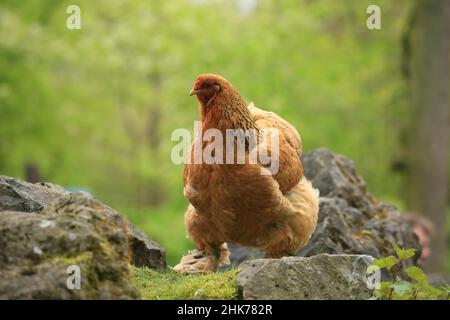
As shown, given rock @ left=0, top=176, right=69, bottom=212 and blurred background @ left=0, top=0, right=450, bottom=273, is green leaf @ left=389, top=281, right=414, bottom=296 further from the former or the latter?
blurred background @ left=0, top=0, right=450, bottom=273

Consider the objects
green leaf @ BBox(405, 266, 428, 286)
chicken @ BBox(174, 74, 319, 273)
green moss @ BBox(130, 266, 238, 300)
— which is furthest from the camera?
chicken @ BBox(174, 74, 319, 273)

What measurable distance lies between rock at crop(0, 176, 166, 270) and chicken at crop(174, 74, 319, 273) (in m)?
0.36

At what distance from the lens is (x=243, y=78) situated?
16.8m

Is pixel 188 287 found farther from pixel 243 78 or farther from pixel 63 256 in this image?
pixel 243 78

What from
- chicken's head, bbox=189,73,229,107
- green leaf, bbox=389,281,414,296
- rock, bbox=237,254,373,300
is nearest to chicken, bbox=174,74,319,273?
chicken's head, bbox=189,73,229,107

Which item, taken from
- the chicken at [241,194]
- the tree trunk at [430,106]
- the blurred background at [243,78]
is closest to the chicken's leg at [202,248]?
the chicken at [241,194]

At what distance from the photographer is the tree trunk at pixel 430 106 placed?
52.4 feet

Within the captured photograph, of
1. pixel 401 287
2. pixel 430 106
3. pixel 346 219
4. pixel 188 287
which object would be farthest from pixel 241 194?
pixel 430 106

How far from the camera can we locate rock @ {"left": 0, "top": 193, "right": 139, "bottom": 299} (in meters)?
3.84

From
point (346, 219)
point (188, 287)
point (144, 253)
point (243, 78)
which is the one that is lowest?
point (188, 287)

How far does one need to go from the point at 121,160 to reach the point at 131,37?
586 centimetres

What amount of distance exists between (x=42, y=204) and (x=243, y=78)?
11688 mm

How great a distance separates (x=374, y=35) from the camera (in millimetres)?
20234

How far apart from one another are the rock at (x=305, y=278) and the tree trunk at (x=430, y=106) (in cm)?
1190
